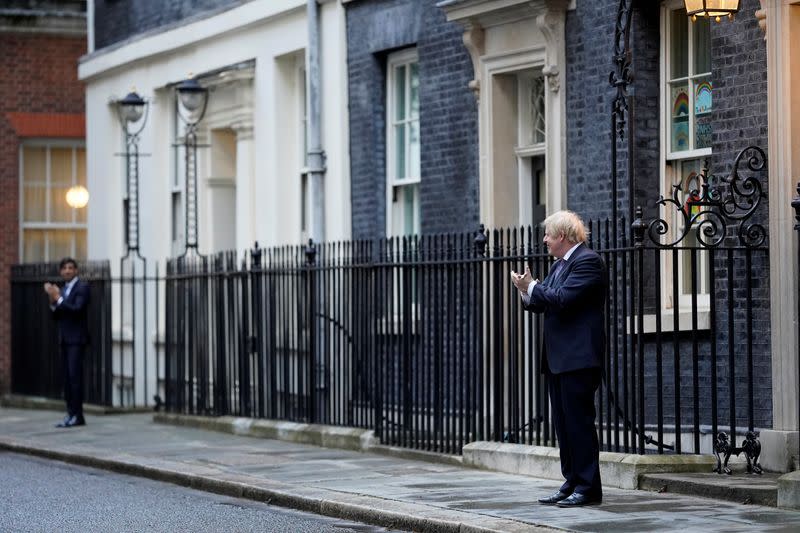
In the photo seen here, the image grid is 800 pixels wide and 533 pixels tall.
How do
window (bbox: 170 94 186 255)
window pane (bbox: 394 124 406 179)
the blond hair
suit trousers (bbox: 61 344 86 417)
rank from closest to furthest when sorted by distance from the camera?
the blond hair < window pane (bbox: 394 124 406 179) < suit trousers (bbox: 61 344 86 417) < window (bbox: 170 94 186 255)

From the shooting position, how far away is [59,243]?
93.2 feet

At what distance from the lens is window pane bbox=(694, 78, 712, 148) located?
44.8 ft

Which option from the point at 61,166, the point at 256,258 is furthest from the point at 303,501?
the point at 61,166

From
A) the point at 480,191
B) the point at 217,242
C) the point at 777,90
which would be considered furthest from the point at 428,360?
the point at 217,242

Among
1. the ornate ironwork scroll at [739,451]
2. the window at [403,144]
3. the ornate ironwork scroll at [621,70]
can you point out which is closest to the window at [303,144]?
the window at [403,144]

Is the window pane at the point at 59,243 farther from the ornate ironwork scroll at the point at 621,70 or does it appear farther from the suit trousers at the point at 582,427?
the suit trousers at the point at 582,427

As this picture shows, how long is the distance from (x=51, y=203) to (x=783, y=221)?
18.1 meters

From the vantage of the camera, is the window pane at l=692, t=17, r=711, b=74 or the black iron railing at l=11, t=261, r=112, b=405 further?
the black iron railing at l=11, t=261, r=112, b=405

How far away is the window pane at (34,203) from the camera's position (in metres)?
28.1

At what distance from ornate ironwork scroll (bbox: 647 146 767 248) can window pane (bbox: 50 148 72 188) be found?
17.0 metres

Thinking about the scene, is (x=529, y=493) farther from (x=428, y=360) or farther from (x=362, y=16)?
(x=362, y=16)

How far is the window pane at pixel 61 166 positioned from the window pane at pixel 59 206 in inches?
4.4

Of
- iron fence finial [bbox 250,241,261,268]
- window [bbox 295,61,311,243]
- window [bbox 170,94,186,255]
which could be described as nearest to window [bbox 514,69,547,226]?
iron fence finial [bbox 250,241,261,268]

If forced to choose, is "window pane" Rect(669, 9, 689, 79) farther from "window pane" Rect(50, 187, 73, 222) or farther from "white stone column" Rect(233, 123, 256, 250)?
"window pane" Rect(50, 187, 73, 222)
